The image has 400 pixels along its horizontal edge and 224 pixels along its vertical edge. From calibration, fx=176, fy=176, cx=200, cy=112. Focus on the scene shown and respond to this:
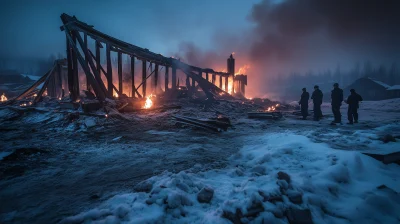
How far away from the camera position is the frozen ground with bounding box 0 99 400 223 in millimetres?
1867

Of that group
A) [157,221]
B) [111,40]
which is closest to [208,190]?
[157,221]

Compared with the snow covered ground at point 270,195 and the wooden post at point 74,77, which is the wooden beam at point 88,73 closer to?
the wooden post at point 74,77

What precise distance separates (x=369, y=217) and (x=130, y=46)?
1323cm

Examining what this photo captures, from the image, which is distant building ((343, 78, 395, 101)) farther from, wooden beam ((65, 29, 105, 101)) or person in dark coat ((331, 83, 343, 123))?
wooden beam ((65, 29, 105, 101))

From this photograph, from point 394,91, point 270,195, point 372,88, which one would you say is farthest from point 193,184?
point 372,88

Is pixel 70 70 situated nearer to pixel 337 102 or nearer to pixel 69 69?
pixel 69 69

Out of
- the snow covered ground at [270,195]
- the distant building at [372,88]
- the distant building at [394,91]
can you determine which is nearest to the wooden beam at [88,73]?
the snow covered ground at [270,195]

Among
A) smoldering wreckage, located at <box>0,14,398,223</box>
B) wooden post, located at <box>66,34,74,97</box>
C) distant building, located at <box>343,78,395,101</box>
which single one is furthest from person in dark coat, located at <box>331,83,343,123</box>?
distant building, located at <box>343,78,395,101</box>

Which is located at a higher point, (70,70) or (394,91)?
(394,91)

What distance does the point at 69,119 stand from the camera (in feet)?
22.1

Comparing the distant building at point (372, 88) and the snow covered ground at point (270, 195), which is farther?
the distant building at point (372, 88)

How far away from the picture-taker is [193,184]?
2418 mm

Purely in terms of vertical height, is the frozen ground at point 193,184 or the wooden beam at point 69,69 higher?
the wooden beam at point 69,69

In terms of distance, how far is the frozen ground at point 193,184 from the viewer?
187 cm
